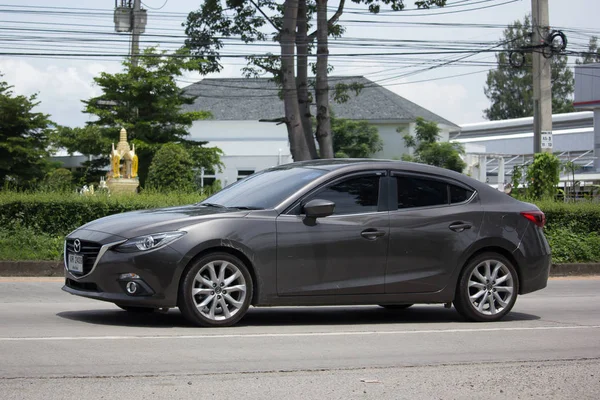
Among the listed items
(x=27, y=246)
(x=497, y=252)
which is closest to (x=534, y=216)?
(x=497, y=252)

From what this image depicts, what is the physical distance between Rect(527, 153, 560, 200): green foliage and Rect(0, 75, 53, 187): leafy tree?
33.7m

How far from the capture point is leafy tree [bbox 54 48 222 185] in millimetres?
51688

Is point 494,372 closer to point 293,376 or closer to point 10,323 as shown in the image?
point 293,376

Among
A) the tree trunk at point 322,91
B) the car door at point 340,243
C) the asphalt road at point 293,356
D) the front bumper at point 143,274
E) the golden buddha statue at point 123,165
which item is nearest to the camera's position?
the asphalt road at point 293,356

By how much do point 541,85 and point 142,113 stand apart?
3352cm

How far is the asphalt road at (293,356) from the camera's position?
5.77 m

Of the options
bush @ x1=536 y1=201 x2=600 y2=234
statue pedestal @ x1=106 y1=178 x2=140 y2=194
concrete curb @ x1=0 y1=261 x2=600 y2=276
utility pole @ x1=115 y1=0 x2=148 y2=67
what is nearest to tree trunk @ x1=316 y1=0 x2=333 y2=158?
statue pedestal @ x1=106 y1=178 x2=140 y2=194

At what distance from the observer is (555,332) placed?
28.7 ft

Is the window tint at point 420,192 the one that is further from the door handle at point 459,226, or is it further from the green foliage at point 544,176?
the green foliage at point 544,176

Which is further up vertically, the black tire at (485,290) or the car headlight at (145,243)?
the car headlight at (145,243)

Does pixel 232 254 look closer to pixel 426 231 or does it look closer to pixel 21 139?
pixel 426 231

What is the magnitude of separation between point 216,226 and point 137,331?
3.71 ft

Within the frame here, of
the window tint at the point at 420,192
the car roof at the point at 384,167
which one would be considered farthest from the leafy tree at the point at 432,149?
the window tint at the point at 420,192

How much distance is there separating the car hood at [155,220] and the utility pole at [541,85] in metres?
16.3
